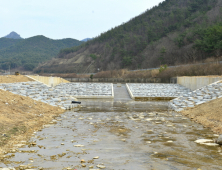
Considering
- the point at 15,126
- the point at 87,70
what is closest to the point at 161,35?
the point at 87,70

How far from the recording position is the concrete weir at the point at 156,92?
23219 millimetres

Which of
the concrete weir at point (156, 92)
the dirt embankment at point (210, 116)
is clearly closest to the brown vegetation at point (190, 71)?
the concrete weir at point (156, 92)

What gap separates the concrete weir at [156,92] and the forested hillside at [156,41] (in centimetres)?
2226

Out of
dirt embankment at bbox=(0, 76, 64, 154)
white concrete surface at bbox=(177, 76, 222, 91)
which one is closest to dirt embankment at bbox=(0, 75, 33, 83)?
dirt embankment at bbox=(0, 76, 64, 154)

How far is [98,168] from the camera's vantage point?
4820 millimetres

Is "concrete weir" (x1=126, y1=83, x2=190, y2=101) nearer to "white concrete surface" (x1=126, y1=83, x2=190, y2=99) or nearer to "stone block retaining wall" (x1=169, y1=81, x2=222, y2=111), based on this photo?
"white concrete surface" (x1=126, y1=83, x2=190, y2=99)

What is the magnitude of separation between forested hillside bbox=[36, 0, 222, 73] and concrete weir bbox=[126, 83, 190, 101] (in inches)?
876

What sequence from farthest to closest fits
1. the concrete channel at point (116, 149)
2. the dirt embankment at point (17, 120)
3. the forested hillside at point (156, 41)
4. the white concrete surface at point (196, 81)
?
the forested hillside at point (156, 41) < the white concrete surface at point (196, 81) < the dirt embankment at point (17, 120) < the concrete channel at point (116, 149)

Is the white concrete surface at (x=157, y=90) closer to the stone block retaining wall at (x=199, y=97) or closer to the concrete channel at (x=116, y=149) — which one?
the stone block retaining wall at (x=199, y=97)

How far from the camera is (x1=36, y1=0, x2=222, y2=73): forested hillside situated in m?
64.4

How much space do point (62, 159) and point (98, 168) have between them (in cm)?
99

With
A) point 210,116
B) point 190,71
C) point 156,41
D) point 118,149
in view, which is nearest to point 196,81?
point 190,71

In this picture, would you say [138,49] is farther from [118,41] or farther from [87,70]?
[87,70]

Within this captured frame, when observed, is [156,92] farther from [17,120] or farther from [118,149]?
[118,149]
